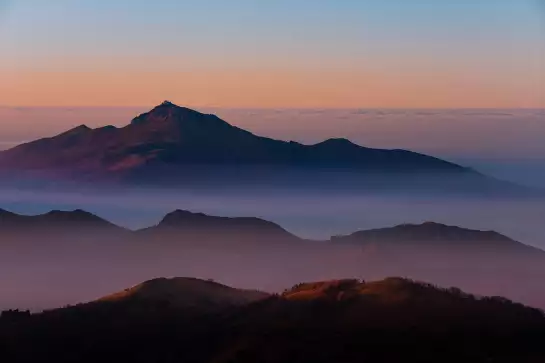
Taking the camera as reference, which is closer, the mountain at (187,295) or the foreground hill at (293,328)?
the foreground hill at (293,328)

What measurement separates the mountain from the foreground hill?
0.22 metres

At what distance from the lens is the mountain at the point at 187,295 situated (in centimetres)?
9000

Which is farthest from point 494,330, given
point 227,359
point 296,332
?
point 227,359

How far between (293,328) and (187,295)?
15.4 meters

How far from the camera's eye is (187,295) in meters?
91.8

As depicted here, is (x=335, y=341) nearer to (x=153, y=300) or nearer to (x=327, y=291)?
(x=327, y=291)

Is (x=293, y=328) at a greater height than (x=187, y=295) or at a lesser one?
lesser

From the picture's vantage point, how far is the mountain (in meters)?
90.0

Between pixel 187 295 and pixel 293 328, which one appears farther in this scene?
pixel 187 295

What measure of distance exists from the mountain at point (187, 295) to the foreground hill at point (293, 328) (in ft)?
0.72

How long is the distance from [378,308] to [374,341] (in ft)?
27.0

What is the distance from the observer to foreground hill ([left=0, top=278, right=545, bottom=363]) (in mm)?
75000

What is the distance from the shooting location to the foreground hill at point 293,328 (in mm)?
75000

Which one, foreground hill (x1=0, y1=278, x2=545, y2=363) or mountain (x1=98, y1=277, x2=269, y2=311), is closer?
foreground hill (x1=0, y1=278, x2=545, y2=363)
